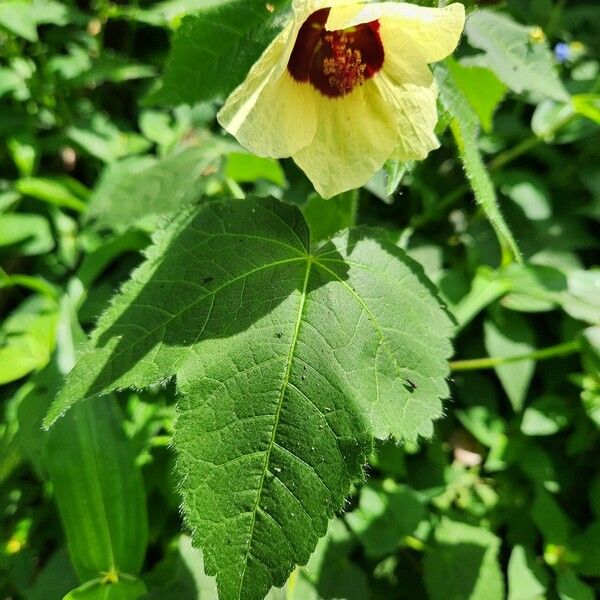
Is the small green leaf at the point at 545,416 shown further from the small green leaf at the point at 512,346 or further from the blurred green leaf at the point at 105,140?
the blurred green leaf at the point at 105,140

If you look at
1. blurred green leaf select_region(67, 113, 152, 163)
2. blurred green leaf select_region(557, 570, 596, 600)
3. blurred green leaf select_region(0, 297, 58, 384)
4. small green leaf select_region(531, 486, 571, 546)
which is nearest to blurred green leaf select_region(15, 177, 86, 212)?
blurred green leaf select_region(67, 113, 152, 163)

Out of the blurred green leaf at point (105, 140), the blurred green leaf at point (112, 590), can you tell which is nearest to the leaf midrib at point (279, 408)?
the blurred green leaf at point (112, 590)

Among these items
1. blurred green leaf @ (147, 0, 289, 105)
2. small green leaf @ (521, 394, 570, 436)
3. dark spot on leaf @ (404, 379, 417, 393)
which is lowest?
small green leaf @ (521, 394, 570, 436)

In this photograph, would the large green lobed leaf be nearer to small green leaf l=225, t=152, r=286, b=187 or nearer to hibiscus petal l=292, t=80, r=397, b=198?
hibiscus petal l=292, t=80, r=397, b=198

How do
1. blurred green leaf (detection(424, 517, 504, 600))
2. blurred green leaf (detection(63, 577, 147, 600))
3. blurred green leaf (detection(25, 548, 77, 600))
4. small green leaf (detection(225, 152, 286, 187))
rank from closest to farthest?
blurred green leaf (detection(63, 577, 147, 600)) → blurred green leaf (detection(25, 548, 77, 600)) → blurred green leaf (detection(424, 517, 504, 600)) → small green leaf (detection(225, 152, 286, 187))

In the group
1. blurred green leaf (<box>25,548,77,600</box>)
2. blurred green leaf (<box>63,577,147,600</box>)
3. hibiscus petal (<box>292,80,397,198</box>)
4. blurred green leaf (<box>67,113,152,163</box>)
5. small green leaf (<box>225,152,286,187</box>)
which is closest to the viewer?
hibiscus petal (<box>292,80,397,198</box>)

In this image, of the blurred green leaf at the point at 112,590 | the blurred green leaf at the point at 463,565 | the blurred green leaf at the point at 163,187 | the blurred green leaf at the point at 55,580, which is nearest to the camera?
the blurred green leaf at the point at 112,590

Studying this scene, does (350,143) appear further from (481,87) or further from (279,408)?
(481,87)
